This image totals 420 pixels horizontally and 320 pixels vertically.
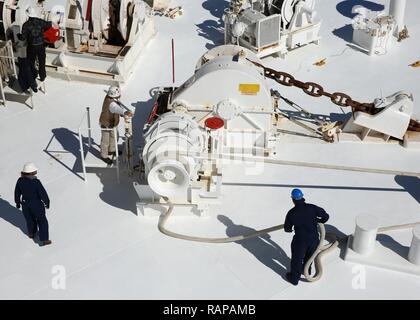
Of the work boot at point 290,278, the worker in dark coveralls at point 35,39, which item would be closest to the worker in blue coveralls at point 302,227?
the work boot at point 290,278

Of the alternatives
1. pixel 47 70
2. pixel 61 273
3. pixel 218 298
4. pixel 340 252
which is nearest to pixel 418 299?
pixel 340 252

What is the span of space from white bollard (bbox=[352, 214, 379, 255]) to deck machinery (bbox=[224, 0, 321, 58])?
13.6ft

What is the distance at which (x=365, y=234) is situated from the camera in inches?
305

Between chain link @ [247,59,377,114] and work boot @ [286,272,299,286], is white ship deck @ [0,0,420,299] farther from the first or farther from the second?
chain link @ [247,59,377,114]

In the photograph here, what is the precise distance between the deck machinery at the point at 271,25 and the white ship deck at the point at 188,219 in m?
0.35

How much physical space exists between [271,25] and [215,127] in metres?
3.21

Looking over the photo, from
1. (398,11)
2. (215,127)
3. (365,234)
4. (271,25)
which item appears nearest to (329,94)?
(271,25)

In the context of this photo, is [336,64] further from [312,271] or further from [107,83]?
[312,271]

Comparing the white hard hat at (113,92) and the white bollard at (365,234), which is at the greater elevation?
the white hard hat at (113,92)

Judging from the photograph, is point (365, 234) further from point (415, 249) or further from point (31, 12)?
point (31, 12)

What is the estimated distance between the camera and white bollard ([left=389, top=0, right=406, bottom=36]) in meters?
11.8

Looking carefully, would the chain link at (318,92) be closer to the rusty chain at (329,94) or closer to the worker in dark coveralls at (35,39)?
the rusty chain at (329,94)

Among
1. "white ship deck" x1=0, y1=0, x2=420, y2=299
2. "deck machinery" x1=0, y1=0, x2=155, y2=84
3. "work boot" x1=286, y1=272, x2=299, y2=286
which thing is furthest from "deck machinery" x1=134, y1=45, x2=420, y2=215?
"deck machinery" x1=0, y1=0, x2=155, y2=84

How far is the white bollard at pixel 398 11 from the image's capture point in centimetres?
1182
